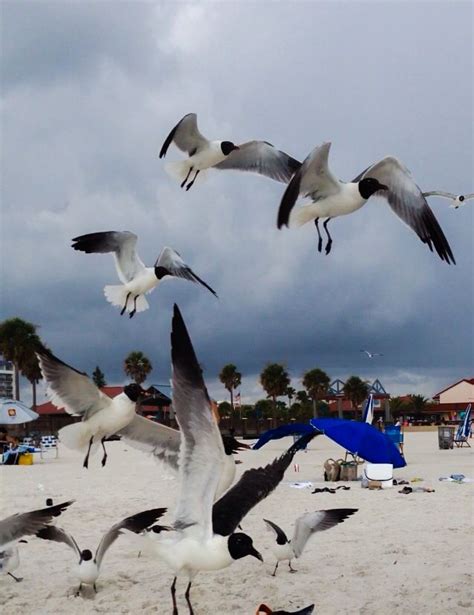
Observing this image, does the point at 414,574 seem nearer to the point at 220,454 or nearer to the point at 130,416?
the point at 220,454

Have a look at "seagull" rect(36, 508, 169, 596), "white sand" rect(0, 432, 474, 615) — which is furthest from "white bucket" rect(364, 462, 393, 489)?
"seagull" rect(36, 508, 169, 596)

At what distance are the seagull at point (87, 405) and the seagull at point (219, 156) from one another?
125 centimetres

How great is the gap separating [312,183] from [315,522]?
5.49m

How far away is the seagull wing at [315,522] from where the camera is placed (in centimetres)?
842

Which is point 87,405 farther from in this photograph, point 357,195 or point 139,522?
point 139,522

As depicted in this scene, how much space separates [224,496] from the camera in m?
5.51

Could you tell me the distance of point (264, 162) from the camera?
4742mm

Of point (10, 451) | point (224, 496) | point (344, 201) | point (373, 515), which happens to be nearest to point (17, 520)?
point (224, 496)

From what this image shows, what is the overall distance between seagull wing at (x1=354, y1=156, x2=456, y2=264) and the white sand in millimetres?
2810

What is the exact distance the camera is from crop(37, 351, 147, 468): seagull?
12.1ft

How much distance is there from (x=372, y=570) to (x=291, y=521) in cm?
380

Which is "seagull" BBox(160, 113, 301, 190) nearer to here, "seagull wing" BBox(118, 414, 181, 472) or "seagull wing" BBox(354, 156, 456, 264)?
"seagull wing" BBox(354, 156, 456, 264)

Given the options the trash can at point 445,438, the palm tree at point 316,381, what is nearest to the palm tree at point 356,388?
the palm tree at point 316,381

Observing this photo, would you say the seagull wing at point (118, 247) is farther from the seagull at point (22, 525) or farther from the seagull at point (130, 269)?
the seagull at point (22, 525)
